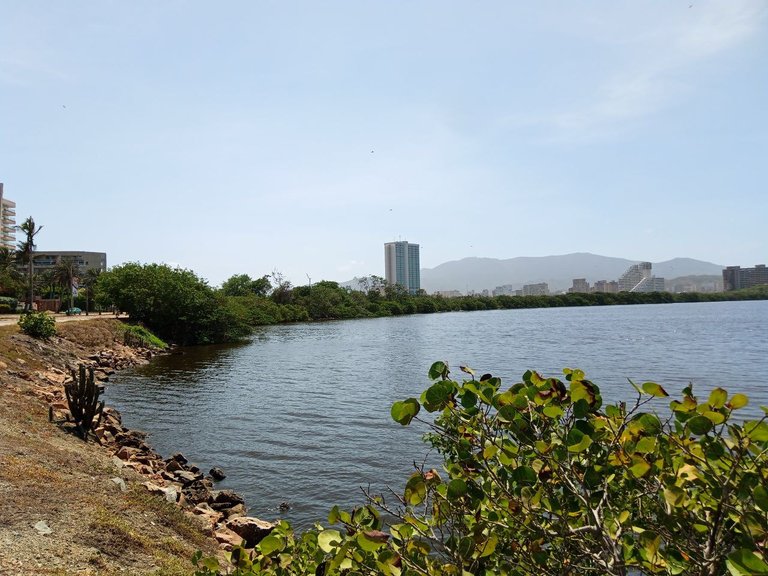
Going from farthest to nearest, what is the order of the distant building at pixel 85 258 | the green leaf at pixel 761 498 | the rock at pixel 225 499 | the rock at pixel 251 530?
the distant building at pixel 85 258 → the rock at pixel 225 499 → the rock at pixel 251 530 → the green leaf at pixel 761 498

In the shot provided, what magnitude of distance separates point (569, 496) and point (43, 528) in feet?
20.1

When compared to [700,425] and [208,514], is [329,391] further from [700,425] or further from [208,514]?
[700,425]

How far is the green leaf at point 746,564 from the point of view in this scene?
141 cm

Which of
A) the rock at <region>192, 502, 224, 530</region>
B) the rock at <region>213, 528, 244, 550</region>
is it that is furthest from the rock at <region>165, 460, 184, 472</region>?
the rock at <region>213, 528, 244, 550</region>

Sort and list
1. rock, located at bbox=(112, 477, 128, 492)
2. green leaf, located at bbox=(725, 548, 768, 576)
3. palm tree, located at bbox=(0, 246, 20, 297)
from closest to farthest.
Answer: green leaf, located at bbox=(725, 548, 768, 576) → rock, located at bbox=(112, 477, 128, 492) → palm tree, located at bbox=(0, 246, 20, 297)

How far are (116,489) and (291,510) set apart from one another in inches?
128

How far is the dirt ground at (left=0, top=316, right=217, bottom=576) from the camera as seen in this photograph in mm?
5281

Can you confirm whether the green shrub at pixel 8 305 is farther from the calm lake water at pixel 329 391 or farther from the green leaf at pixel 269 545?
the green leaf at pixel 269 545

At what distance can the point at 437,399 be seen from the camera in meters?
2.23

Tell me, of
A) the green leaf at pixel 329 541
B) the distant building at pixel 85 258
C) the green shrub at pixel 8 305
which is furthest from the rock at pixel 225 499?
the distant building at pixel 85 258

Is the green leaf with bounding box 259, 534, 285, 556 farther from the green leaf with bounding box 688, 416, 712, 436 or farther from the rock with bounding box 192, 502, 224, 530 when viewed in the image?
the rock with bounding box 192, 502, 224, 530

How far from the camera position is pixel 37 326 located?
25266 mm

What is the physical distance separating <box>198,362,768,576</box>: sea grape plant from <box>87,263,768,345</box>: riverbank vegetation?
45.8 meters

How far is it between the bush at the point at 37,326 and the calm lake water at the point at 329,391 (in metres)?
4.38
